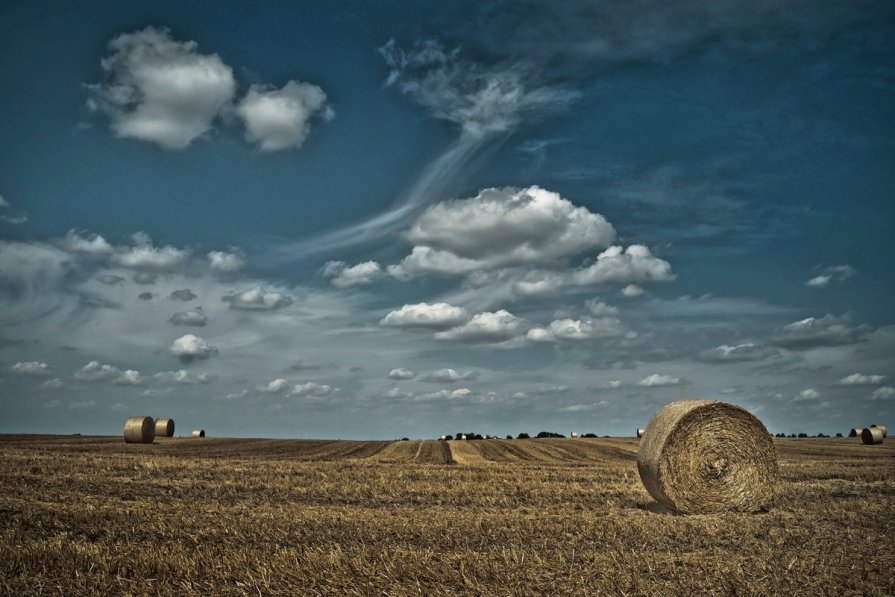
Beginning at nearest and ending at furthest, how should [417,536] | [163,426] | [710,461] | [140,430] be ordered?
[417,536] → [710,461] → [140,430] → [163,426]

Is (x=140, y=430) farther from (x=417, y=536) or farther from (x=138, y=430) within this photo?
(x=417, y=536)

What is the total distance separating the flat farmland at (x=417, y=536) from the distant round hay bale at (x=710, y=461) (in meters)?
0.55

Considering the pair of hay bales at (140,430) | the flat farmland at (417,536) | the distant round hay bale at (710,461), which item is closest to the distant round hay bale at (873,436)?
the flat farmland at (417,536)

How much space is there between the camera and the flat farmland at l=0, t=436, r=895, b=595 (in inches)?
260

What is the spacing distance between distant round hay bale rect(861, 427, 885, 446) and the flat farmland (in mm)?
22924

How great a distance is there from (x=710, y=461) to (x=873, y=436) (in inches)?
1145

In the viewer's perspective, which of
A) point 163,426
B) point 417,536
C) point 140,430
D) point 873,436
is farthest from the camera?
point 163,426

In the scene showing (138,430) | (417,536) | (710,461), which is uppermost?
(138,430)

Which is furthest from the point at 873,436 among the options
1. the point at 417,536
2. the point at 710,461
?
the point at 417,536

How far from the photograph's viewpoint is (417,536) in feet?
31.1

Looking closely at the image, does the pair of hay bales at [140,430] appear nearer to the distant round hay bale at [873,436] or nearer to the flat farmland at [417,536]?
the flat farmland at [417,536]

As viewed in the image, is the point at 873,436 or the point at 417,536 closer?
the point at 417,536

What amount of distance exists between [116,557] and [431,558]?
10.9 feet

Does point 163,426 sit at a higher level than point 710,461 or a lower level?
higher
